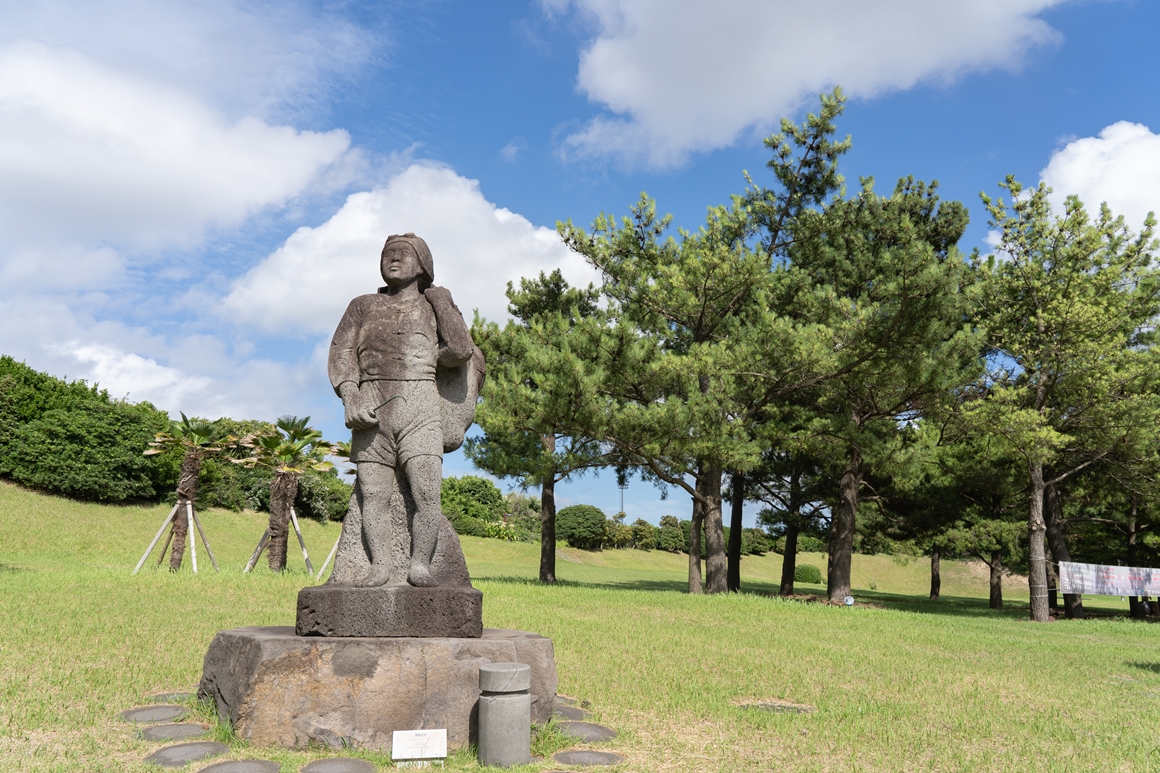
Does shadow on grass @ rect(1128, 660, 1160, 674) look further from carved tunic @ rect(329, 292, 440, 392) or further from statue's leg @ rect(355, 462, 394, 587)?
carved tunic @ rect(329, 292, 440, 392)

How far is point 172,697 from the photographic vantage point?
5332 mm

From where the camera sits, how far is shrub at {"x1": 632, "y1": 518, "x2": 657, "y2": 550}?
42.3 m

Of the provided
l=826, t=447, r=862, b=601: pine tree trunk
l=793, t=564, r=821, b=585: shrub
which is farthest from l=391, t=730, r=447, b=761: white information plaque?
l=793, t=564, r=821, b=585: shrub

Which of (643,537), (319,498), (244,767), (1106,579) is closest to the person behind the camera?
(244,767)

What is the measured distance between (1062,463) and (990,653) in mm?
11050

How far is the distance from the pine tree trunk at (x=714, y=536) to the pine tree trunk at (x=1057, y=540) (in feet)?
28.5

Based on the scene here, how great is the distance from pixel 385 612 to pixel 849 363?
12.5m

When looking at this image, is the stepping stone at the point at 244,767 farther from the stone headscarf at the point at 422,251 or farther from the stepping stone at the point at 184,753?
the stone headscarf at the point at 422,251

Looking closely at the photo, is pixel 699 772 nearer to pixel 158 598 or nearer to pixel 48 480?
pixel 158 598

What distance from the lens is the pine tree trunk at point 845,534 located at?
59.3 feet

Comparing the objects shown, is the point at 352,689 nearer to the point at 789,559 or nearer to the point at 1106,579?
the point at 1106,579

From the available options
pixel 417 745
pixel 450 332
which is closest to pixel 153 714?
pixel 417 745

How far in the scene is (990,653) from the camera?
392 inches

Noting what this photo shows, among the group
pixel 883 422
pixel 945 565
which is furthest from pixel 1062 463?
pixel 945 565
